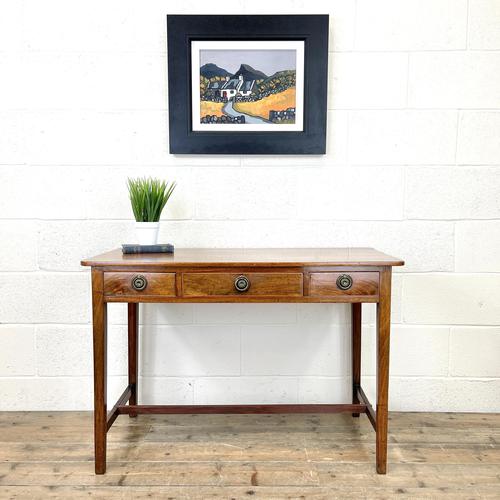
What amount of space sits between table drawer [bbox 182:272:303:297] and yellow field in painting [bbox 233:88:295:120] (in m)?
0.94

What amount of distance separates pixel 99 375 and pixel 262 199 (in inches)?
44.5

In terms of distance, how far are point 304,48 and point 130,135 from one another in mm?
952

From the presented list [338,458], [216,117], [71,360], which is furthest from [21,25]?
[338,458]

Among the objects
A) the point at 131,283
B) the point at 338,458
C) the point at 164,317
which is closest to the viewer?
the point at 131,283

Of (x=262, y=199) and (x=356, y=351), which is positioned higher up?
(x=262, y=199)

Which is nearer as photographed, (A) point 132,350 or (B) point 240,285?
(B) point 240,285

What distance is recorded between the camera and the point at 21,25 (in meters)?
2.29

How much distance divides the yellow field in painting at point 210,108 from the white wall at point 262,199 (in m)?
0.21

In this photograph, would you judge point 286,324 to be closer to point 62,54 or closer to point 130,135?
point 130,135

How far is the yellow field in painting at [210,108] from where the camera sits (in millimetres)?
2301

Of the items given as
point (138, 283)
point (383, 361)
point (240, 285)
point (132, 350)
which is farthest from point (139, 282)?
point (383, 361)

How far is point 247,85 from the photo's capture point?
229 cm

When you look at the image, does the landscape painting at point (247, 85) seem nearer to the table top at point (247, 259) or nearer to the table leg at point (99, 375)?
the table top at point (247, 259)

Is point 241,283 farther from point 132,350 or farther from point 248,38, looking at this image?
point 248,38
